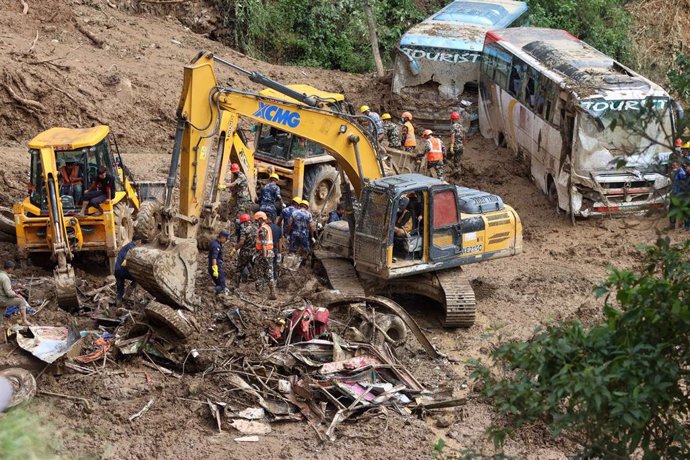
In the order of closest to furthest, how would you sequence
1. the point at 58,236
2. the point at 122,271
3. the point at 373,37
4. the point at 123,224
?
the point at 122,271 < the point at 58,236 < the point at 123,224 < the point at 373,37

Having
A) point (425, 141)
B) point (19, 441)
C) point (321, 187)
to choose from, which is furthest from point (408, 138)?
point (19, 441)

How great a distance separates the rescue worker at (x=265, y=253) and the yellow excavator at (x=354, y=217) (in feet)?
2.80

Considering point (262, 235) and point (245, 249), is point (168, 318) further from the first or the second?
point (245, 249)

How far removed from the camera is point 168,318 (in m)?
12.7

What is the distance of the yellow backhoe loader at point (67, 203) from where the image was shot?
1494 centimetres

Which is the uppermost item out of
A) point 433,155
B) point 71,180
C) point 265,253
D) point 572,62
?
point 572,62

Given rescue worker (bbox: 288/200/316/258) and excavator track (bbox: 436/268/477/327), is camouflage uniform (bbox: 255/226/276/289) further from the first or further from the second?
excavator track (bbox: 436/268/477/327)

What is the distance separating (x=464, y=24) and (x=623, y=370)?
20015 millimetres

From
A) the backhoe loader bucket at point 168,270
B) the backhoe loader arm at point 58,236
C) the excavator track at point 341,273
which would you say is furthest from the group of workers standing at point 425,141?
the backhoe loader bucket at point 168,270

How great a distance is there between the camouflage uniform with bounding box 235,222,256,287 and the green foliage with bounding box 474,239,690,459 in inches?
330

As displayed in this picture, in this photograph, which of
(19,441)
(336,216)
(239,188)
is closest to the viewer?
(19,441)

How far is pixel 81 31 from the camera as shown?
24.8 meters

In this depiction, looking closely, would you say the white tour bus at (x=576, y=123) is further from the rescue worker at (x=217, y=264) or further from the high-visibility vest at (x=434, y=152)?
the rescue worker at (x=217, y=264)

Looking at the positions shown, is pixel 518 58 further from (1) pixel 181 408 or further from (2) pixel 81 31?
(1) pixel 181 408
